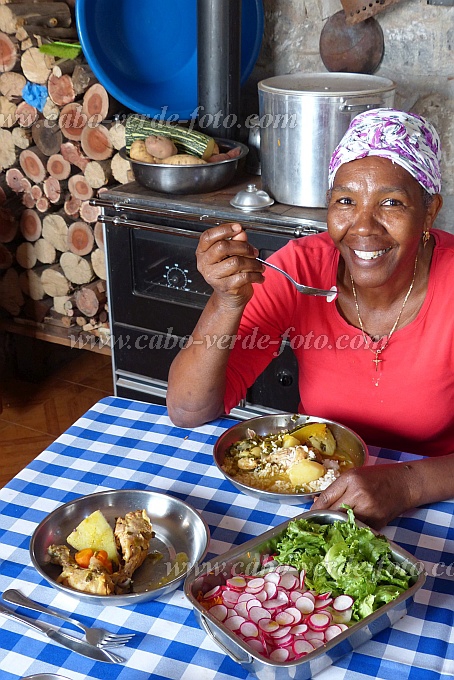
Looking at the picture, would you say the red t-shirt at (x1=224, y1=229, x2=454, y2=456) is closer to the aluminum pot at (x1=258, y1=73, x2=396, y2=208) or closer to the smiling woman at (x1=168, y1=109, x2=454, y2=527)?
the smiling woman at (x1=168, y1=109, x2=454, y2=527)

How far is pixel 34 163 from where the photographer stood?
10.5 ft

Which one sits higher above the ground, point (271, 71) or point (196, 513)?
point (271, 71)

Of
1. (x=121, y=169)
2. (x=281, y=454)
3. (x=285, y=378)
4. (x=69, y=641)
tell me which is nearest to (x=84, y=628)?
(x=69, y=641)

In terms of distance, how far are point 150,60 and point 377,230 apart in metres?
1.79

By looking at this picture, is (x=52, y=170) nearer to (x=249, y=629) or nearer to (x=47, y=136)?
(x=47, y=136)

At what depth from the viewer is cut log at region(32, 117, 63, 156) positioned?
3.10 metres

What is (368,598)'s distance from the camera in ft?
3.59

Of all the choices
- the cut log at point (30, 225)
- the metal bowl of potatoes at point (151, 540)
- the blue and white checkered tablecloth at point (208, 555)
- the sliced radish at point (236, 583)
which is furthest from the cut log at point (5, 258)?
the sliced radish at point (236, 583)

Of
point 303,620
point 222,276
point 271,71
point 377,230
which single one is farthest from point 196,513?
point 271,71

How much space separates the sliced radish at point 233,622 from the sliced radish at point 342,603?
137 mm

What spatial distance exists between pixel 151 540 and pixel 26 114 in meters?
2.28

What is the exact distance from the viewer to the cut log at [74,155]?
309 centimetres

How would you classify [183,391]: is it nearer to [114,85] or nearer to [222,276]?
[222,276]

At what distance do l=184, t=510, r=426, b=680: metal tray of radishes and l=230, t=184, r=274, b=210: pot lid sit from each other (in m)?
1.47
